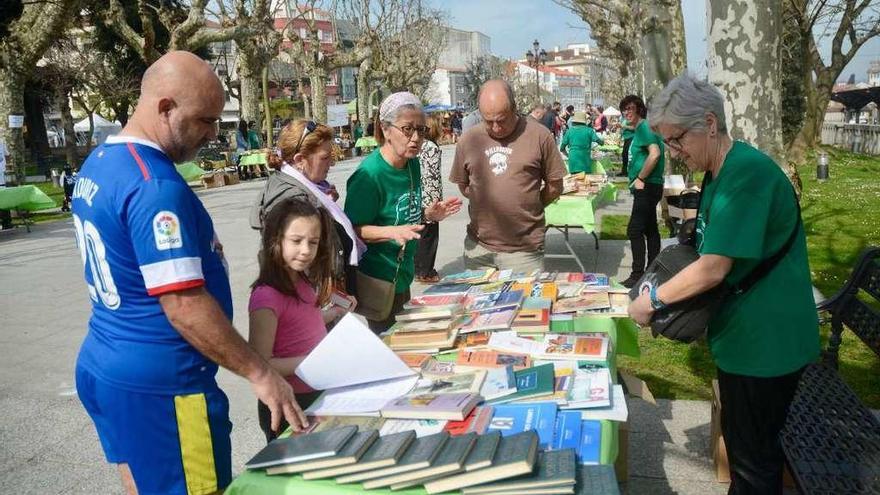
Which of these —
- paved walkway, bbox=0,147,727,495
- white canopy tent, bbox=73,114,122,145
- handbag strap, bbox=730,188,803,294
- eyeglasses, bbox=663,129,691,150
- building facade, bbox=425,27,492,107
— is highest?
building facade, bbox=425,27,492,107

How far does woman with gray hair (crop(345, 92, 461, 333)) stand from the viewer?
3.37 m

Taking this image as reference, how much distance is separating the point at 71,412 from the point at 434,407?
341cm

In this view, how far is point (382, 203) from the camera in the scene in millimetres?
3480

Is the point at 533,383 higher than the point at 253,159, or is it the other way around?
the point at 253,159

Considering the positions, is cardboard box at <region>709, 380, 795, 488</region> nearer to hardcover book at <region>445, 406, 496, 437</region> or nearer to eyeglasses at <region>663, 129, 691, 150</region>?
eyeglasses at <region>663, 129, 691, 150</region>

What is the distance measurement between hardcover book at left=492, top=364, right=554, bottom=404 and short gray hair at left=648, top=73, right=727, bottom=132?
3.13 feet

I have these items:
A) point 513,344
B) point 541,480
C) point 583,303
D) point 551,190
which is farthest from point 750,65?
point 541,480

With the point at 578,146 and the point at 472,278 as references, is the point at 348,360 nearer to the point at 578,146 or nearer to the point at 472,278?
the point at 472,278

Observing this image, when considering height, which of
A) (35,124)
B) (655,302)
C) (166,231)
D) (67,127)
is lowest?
(655,302)

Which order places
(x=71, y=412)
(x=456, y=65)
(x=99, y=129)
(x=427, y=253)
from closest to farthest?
(x=71, y=412) → (x=427, y=253) → (x=99, y=129) → (x=456, y=65)

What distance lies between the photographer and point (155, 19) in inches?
1294

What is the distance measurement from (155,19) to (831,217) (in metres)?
32.2

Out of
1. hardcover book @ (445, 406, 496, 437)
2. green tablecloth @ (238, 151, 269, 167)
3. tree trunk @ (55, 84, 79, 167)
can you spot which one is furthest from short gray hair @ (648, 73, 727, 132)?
tree trunk @ (55, 84, 79, 167)

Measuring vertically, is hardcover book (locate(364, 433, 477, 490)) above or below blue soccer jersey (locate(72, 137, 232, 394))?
below
